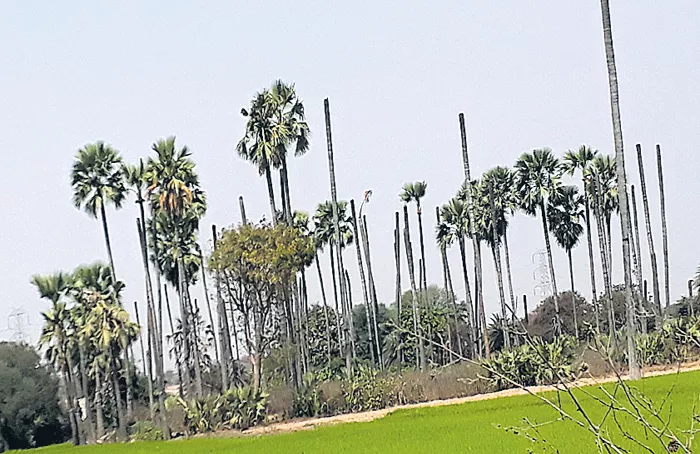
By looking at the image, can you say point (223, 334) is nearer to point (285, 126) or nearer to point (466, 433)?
point (285, 126)

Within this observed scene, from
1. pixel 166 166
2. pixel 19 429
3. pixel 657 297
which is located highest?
pixel 166 166

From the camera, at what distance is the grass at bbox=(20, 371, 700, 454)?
1462cm

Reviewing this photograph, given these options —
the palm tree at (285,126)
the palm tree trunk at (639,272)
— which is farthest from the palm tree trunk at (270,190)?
the palm tree trunk at (639,272)

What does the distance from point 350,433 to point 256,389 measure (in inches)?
484

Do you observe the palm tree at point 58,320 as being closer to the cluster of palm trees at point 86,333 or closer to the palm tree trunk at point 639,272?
the cluster of palm trees at point 86,333

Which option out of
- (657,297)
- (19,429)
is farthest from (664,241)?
(19,429)

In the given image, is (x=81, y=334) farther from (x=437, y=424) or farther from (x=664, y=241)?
(x=664, y=241)

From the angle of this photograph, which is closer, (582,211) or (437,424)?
(437,424)

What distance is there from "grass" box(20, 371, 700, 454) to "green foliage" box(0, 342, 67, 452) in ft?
62.1

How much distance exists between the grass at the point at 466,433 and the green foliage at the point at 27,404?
18.9 meters

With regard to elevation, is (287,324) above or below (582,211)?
below

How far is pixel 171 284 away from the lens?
47.5 meters

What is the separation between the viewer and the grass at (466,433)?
14.6 m

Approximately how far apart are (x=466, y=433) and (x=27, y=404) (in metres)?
34.4
